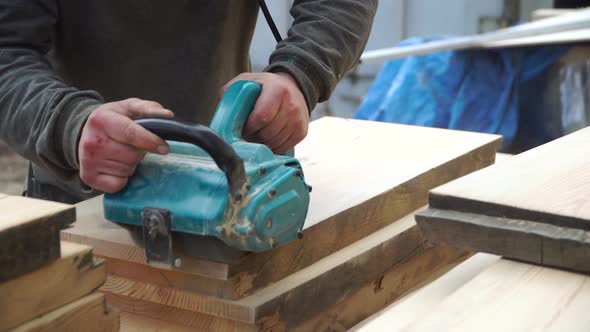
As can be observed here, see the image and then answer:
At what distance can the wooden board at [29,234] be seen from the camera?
1.08 metres

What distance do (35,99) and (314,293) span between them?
0.71 m

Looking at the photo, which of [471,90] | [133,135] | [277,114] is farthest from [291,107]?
[471,90]

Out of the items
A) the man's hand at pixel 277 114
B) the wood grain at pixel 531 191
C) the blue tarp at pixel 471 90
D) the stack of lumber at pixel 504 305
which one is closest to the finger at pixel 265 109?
the man's hand at pixel 277 114

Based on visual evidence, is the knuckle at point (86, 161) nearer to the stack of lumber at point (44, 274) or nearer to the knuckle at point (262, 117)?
the stack of lumber at point (44, 274)

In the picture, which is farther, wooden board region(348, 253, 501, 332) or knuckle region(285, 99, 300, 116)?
knuckle region(285, 99, 300, 116)

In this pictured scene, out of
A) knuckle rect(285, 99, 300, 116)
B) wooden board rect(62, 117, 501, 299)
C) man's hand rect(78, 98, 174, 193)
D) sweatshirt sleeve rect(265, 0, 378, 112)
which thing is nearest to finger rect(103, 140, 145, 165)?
man's hand rect(78, 98, 174, 193)

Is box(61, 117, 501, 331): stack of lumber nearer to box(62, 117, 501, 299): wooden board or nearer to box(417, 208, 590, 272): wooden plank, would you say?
box(62, 117, 501, 299): wooden board

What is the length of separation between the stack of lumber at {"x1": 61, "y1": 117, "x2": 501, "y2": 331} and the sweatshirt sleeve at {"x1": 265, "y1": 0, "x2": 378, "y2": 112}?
0.87 ft

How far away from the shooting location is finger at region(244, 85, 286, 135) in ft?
5.05

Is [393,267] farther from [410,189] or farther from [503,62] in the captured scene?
[503,62]

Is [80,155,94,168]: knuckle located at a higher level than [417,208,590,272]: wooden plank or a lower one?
higher

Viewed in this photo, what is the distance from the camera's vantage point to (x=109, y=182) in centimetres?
139

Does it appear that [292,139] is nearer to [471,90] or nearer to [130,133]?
[130,133]

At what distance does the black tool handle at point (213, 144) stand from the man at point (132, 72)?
0.14 feet
